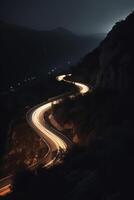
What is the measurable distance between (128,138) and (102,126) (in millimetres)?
25786

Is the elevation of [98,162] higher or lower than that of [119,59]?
lower

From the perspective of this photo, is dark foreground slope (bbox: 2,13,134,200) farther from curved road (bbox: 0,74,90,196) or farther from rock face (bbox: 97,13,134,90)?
curved road (bbox: 0,74,90,196)

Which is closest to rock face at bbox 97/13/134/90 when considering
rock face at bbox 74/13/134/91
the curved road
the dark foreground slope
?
rock face at bbox 74/13/134/91

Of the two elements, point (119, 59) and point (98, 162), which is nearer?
point (98, 162)

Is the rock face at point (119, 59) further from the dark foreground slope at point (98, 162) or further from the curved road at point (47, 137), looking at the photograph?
the curved road at point (47, 137)

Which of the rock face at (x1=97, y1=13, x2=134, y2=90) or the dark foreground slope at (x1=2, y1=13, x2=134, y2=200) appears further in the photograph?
the rock face at (x1=97, y1=13, x2=134, y2=90)

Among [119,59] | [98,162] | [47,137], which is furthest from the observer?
[119,59]

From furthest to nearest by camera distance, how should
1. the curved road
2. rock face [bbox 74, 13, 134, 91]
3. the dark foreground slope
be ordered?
rock face [bbox 74, 13, 134, 91], the curved road, the dark foreground slope

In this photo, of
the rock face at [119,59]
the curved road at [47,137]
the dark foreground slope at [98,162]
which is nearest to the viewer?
the dark foreground slope at [98,162]

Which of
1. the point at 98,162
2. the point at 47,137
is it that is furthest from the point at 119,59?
the point at 98,162

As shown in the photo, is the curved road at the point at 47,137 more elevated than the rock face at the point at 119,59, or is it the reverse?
the rock face at the point at 119,59

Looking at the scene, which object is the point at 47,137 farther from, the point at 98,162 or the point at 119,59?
the point at 98,162

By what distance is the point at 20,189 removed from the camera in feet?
120

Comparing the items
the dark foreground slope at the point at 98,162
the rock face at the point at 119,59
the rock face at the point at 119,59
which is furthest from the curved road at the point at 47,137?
the rock face at the point at 119,59
